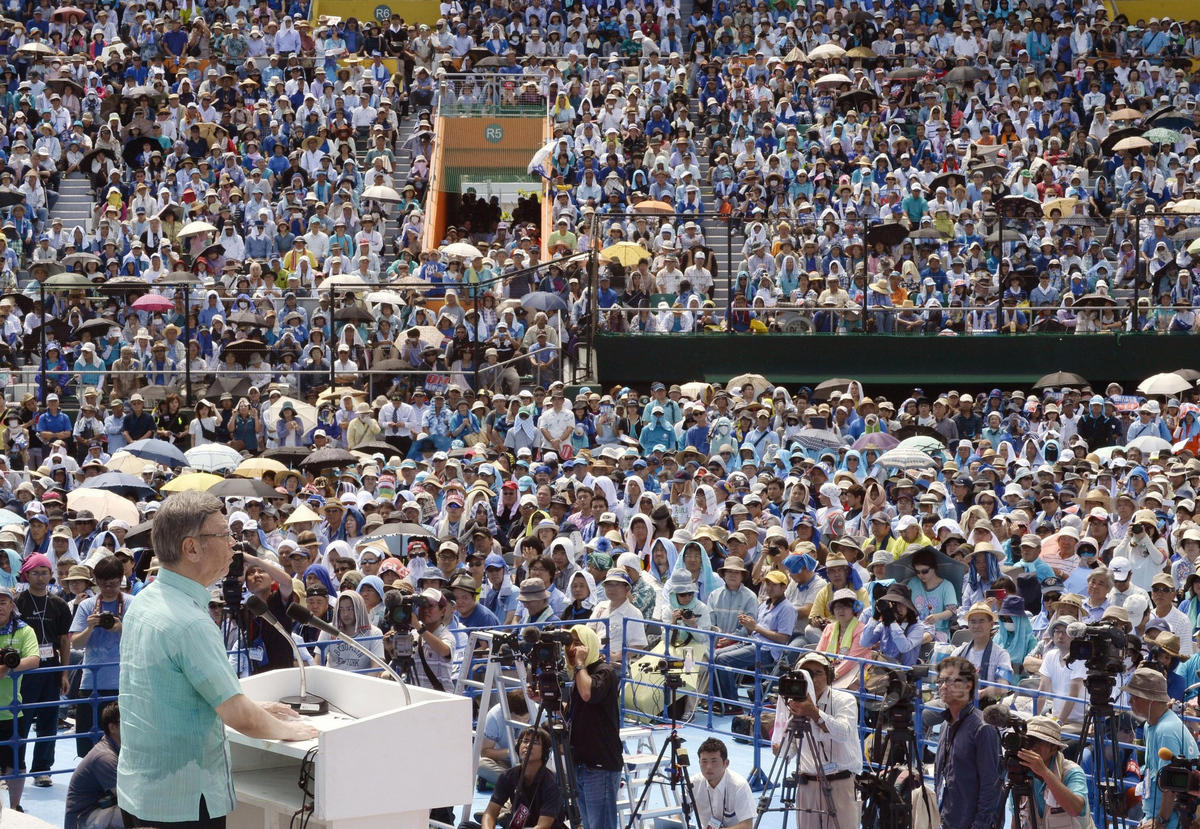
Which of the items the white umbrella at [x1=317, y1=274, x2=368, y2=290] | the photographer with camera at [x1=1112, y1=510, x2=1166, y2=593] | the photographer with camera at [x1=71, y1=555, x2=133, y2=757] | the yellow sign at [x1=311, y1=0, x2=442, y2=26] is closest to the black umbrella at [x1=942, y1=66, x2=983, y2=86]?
the yellow sign at [x1=311, y1=0, x2=442, y2=26]

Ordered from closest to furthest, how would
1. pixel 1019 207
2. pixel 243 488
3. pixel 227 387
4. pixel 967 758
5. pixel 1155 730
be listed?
pixel 967 758 → pixel 1155 730 → pixel 243 488 → pixel 227 387 → pixel 1019 207

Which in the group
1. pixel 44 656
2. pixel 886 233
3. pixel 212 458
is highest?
pixel 886 233

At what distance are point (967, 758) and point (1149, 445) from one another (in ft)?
41.7

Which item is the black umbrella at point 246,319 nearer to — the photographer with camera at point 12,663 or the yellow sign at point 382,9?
the photographer with camera at point 12,663

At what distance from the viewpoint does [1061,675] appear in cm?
1133

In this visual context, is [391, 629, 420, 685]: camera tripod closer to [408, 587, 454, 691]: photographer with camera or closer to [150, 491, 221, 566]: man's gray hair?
[408, 587, 454, 691]: photographer with camera

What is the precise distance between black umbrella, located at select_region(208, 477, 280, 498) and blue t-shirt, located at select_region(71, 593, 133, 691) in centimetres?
442

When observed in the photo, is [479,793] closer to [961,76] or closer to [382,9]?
[961,76]

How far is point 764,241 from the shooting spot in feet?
89.2

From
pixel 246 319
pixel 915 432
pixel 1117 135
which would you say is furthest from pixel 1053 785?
pixel 1117 135

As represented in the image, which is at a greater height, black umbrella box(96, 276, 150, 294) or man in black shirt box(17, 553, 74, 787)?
black umbrella box(96, 276, 150, 294)

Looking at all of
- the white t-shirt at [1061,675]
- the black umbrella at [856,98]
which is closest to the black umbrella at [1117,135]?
the black umbrella at [856,98]

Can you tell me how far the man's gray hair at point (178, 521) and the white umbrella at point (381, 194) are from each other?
2440 centimetres

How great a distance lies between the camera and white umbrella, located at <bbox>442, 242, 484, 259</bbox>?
26297 mm
